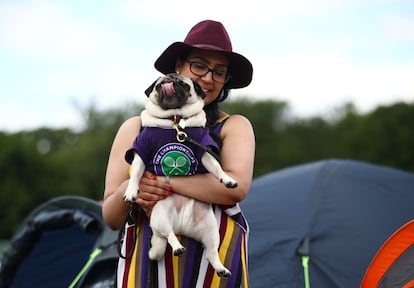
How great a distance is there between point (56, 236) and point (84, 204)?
2.28ft

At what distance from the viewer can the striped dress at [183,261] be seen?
8.33 ft

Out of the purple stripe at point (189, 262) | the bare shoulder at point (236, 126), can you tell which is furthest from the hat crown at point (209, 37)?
the purple stripe at point (189, 262)

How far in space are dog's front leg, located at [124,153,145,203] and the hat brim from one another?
1.83 ft

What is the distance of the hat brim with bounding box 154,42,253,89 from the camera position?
285 cm

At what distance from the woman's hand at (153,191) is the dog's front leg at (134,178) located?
42mm

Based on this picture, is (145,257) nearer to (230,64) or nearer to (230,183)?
(230,183)

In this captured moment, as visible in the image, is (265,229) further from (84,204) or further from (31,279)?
(31,279)

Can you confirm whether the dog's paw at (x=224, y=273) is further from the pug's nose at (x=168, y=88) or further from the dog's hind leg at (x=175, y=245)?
the pug's nose at (x=168, y=88)

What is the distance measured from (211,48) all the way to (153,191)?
27.5 inches

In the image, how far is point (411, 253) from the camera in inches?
127

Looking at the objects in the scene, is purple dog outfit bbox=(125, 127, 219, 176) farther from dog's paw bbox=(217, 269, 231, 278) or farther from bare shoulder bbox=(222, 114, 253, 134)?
dog's paw bbox=(217, 269, 231, 278)

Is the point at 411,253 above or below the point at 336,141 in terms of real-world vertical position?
above

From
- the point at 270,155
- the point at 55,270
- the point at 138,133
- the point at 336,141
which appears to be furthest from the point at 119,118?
the point at 138,133

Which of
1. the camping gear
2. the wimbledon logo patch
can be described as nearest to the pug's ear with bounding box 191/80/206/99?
the wimbledon logo patch
